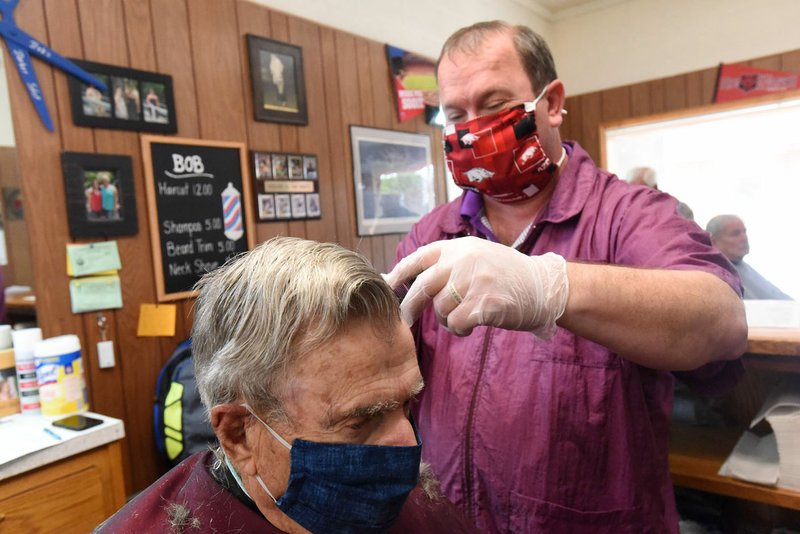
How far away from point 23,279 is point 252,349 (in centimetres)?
153

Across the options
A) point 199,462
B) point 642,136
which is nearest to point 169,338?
point 199,462

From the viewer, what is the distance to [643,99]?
4379mm

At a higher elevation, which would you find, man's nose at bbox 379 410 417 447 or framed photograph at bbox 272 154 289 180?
framed photograph at bbox 272 154 289 180

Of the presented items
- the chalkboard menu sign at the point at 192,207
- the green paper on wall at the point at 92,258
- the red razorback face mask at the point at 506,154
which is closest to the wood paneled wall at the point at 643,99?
the chalkboard menu sign at the point at 192,207

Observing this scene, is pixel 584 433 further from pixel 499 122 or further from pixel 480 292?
pixel 499 122

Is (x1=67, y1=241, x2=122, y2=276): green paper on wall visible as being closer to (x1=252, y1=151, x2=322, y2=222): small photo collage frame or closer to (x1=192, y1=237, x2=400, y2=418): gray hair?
(x1=252, y1=151, x2=322, y2=222): small photo collage frame

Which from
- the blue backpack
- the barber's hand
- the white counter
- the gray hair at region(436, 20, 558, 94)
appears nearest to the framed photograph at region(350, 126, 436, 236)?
the blue backpack

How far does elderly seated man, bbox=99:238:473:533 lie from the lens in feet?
2.84

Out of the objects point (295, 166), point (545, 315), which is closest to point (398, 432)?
point (545, 315)

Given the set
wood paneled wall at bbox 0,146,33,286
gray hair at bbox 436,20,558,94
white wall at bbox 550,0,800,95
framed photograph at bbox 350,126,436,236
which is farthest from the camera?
white wall at bbox 550,0,800,95

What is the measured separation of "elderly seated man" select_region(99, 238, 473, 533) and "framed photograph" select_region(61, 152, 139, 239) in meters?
1.30

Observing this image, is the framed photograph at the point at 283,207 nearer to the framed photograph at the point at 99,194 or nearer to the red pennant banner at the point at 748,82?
the framed photograph at the point at 99,194

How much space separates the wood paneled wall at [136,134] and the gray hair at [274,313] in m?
1.32

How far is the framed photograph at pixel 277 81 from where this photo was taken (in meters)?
2.56
